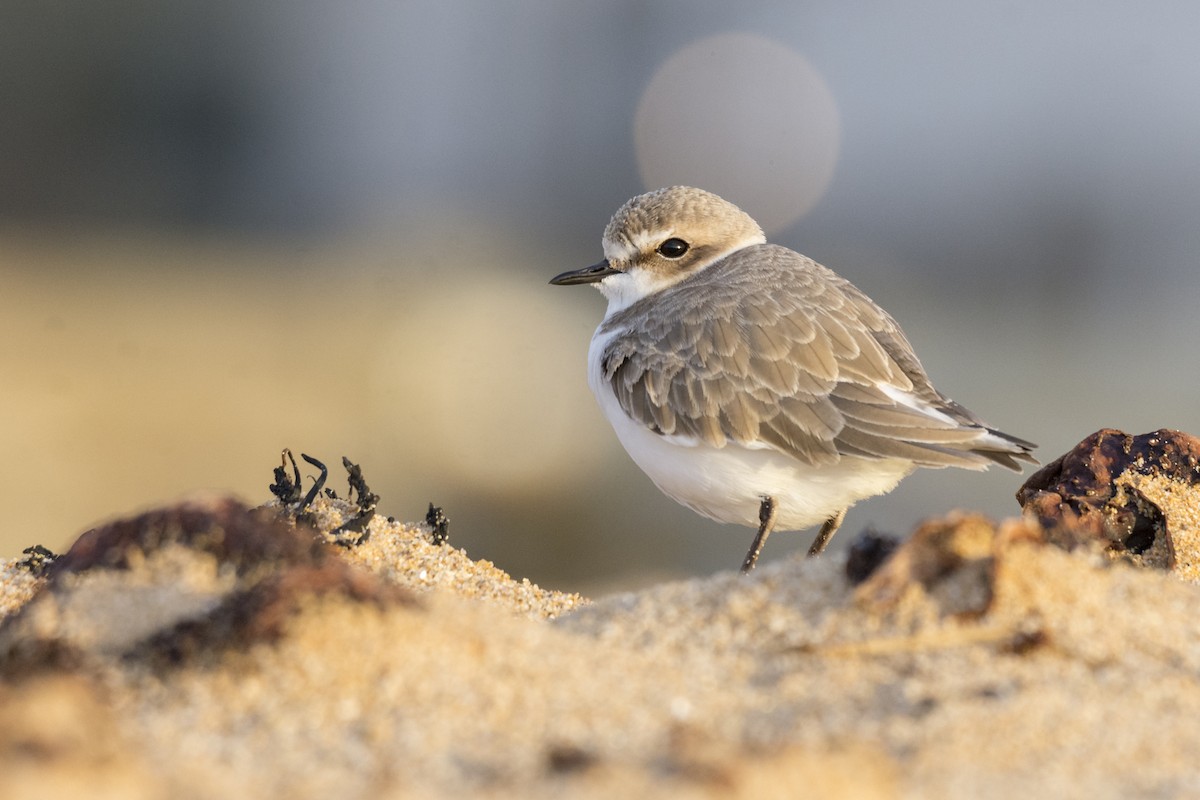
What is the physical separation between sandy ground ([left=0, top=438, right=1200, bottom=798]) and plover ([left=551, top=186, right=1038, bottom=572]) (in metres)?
1.29

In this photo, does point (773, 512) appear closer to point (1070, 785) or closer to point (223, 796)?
point (1070, 785)

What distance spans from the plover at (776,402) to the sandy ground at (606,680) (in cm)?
129

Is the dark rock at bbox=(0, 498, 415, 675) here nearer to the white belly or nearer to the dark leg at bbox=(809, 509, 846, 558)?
the white belly

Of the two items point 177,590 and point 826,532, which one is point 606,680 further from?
point 826,532

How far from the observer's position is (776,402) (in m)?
3.95

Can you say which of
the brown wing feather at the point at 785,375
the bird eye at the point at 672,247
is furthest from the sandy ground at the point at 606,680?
the bird eye at the point at 672,247

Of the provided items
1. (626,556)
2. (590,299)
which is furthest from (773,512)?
(590,299)

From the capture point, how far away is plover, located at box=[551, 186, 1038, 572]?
12.7 ft

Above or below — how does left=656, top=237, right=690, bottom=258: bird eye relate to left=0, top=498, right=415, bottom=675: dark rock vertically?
above


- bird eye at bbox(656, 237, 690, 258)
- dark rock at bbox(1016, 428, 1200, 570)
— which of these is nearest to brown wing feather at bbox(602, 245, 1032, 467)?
dark rock at bbox(1016, 428, 1200, 570)

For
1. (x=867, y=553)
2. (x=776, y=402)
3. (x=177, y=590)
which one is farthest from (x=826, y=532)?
(x=177, y=590)

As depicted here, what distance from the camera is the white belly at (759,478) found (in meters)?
4.00

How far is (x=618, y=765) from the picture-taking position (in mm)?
1626

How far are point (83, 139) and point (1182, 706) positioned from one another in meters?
18.0
